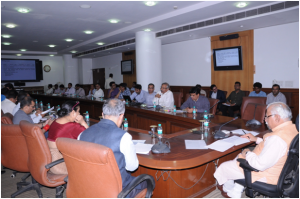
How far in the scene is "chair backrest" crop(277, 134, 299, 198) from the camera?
1.66 metres

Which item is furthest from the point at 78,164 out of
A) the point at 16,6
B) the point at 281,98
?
the point at 281,98

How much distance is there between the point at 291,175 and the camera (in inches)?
72.4

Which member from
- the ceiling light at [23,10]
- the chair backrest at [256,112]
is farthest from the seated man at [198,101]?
the ceiling light at [23,10]

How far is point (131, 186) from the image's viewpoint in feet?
5.14

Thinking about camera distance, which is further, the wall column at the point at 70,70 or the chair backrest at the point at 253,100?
the wall column at the point at 70,70

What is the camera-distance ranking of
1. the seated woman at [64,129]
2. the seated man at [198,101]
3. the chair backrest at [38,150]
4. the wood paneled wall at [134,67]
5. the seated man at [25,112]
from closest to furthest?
1. the chair backrest at [38,150]
2. the seated woman at [64,129]
3. the seated man at [25,112]
4. the seated man at [198,101]
5. the wood paneled wall at [134,67]

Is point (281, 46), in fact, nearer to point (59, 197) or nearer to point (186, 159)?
point (186, 159)

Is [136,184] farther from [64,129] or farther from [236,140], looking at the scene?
[236,140]

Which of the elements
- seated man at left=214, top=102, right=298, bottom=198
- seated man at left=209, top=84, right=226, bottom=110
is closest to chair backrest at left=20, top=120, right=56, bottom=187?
seated man at left=214, top=102, right=298, bottom=198

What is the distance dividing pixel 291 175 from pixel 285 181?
0.24 feet

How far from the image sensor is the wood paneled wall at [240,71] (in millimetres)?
6598

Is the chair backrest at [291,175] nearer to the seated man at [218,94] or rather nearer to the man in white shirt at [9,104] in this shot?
the man in white shirt at [9,104]

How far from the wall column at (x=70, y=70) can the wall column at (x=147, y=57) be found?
22.8ft

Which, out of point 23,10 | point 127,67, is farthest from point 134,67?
point 23,10
